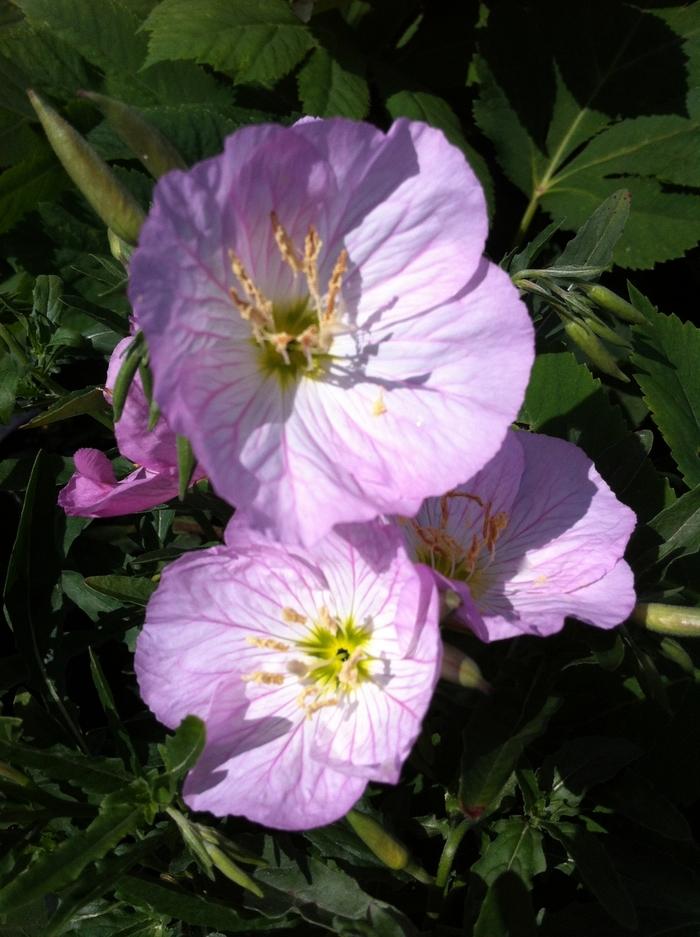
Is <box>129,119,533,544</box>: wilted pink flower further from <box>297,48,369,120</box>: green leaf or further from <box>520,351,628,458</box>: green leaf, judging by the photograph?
<box>297,48,369,120</box>: green leaf

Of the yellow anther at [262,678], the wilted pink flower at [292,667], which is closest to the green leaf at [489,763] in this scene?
the wilted pink flower at [292,667]

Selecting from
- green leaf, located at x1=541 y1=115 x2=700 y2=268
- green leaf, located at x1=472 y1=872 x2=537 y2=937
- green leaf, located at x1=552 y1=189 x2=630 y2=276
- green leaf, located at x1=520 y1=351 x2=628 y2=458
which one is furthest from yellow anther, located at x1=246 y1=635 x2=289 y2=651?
green leaf, located at x1=541 y1=115 x2=700 y2=268

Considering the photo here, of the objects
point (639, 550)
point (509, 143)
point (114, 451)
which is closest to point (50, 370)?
point (114, 451)

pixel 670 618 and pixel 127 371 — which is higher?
pixel 127 371

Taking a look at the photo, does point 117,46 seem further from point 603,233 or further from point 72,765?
point 72,765

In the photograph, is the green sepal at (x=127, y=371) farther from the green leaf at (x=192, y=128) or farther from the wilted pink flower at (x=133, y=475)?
the green leaf at (x=192, y=128)

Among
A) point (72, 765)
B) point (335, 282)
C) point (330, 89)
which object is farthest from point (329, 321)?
point (330, 89)
